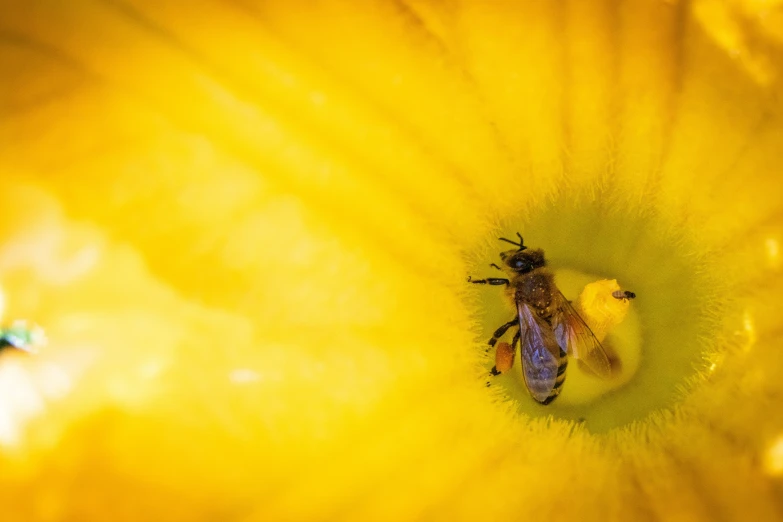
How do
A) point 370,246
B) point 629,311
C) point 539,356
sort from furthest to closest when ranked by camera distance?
point 629,311 → point 539,356 → point 370,246

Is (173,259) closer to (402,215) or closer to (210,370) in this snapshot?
(210,370)

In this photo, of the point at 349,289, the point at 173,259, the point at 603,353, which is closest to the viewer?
the point at 173,259

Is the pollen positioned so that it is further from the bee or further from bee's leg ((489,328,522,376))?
bee's leg ((489,328,522,376))

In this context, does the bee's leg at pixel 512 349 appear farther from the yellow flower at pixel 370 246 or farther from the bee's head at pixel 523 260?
the bee's head at pixel 523 260

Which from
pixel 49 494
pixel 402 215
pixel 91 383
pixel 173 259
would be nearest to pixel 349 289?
pixel 402 215

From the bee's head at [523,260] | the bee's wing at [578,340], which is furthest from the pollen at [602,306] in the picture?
the bee's head at [523,260]

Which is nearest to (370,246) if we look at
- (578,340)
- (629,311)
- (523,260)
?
(523,260)

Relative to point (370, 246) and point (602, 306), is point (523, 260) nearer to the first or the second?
point (602, 306)
